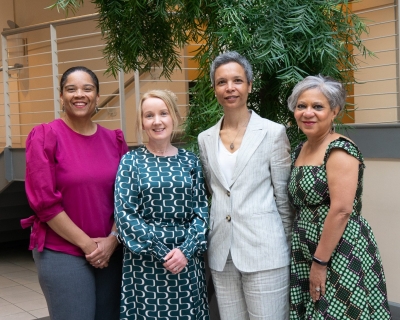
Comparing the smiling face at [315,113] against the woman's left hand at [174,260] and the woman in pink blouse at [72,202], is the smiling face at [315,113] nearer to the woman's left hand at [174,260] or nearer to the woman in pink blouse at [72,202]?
the woman's left hand at [174,260]

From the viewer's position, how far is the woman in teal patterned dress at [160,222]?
8.13ft

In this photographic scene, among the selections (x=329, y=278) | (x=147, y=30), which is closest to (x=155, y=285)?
(x=329, y=278)

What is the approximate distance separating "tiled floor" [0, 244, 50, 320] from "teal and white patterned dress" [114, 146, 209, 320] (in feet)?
9.49

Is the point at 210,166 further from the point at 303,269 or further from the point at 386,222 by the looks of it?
the point at 386,222

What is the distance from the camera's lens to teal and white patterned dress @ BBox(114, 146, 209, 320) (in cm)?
248

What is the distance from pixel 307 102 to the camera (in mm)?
2336

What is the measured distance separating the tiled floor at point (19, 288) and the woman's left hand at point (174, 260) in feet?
10.0

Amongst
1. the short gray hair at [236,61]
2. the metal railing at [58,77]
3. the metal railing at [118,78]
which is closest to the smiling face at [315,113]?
the short gray hair at [236,61]

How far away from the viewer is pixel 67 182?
2.54m

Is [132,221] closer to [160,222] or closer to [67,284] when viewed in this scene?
[160,222]

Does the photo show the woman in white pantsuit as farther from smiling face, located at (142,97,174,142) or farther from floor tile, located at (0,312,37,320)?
floor tile, located at (0,312,37,320)

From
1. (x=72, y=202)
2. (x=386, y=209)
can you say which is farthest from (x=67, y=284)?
(x=386, y=209)

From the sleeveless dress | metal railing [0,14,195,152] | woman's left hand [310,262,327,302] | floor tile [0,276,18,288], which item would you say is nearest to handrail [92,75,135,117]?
metal railing [0,14,195,152]

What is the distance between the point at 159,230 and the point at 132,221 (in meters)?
0.12
